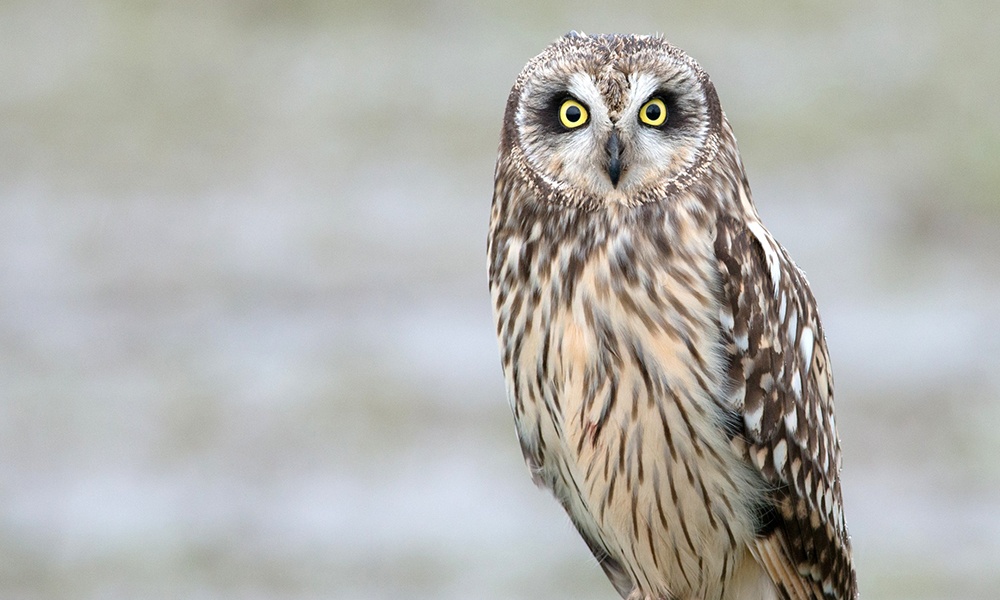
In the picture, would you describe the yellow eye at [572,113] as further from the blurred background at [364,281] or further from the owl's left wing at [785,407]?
the blurred background at [364,281]

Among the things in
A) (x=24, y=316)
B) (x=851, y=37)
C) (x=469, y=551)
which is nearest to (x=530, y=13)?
(x=851, y=37)

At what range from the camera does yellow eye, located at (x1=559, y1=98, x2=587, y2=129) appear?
4328 mm

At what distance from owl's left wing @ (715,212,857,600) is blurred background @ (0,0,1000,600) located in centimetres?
498

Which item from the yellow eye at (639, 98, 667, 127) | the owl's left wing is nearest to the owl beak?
the yellow eye at (639, 98, 667, 127)

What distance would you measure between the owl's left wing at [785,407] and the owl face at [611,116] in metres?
0.28

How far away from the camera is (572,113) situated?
4344 mm

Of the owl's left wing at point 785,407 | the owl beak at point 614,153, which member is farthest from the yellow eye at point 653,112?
the owl's left wing at point 785,407

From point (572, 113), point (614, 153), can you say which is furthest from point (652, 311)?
point (572, 113)

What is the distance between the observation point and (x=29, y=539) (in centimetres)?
1016

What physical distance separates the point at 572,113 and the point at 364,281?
9339 mm

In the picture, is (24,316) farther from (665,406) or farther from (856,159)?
(665,406)

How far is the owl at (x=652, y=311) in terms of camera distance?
4328 mm

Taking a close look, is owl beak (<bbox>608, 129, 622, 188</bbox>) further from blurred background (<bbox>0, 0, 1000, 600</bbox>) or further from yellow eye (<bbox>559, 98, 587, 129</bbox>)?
blurred background (<bbox>0, 0, 1000, 600</bbox>)

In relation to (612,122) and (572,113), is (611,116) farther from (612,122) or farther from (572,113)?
(572,113)
